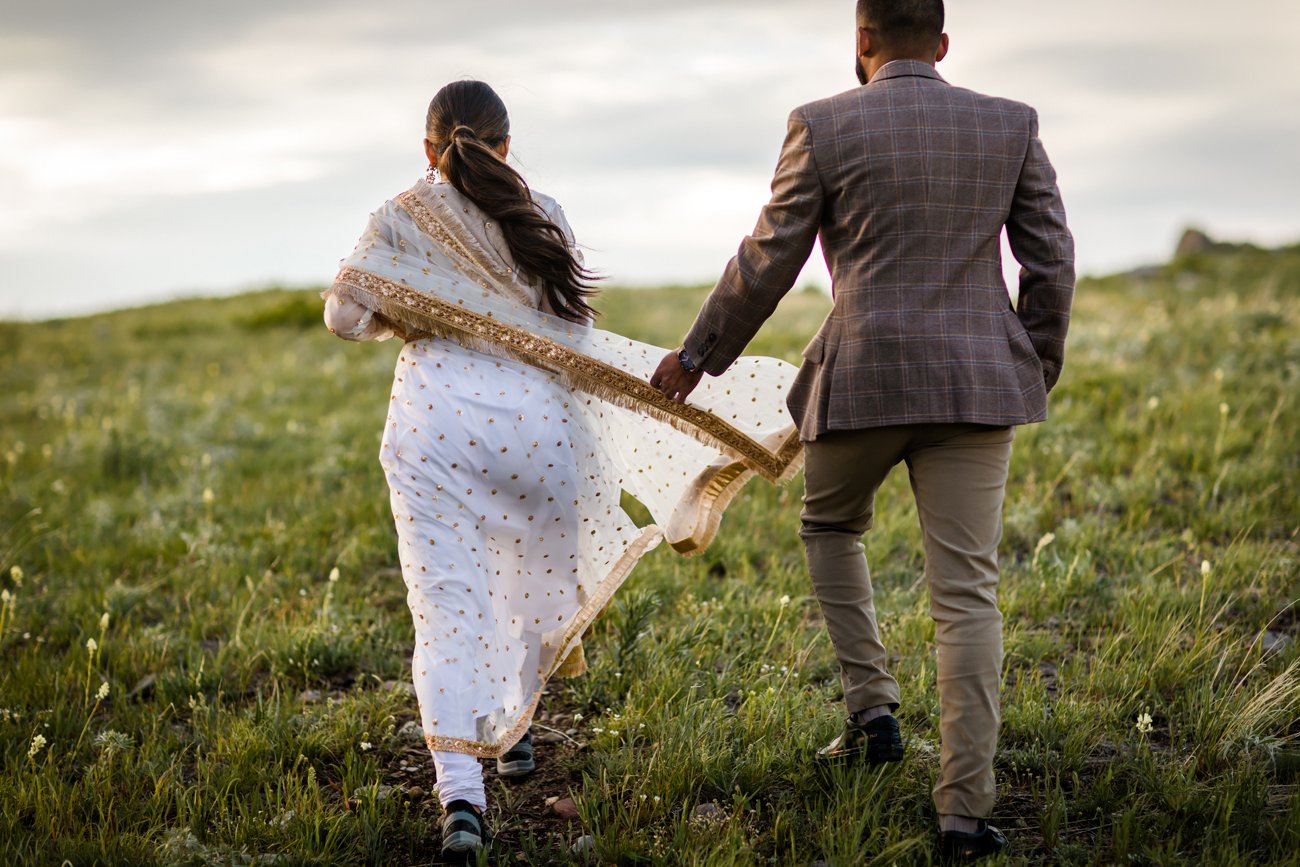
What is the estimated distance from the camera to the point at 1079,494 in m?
6.47

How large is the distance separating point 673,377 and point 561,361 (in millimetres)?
463

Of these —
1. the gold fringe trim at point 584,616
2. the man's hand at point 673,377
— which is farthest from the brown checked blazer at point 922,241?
the gold fringe trim at point 584,616

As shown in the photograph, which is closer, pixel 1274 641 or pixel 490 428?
pixel 490 428

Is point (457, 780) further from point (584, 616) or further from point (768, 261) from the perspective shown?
point (768, 261)

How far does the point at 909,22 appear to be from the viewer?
10.9 ft

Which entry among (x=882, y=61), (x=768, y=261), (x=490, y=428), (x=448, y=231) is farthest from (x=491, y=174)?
(x=882, y=61)

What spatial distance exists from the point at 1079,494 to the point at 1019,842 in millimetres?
3518

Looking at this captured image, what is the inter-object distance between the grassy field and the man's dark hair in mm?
2498

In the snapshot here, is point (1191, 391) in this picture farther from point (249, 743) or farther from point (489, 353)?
point (249, 743)

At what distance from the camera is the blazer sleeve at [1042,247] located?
331 cm

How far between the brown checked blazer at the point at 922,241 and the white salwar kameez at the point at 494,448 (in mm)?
965

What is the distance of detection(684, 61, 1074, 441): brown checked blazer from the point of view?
3193mm

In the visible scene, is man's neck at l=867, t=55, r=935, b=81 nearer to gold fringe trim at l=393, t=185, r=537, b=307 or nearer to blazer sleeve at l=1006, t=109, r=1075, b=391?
blazer sleeve at l=1006, t=109, r=1075, b=391

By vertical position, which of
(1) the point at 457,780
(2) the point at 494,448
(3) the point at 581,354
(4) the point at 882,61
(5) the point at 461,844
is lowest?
(5) the point at 461,844
